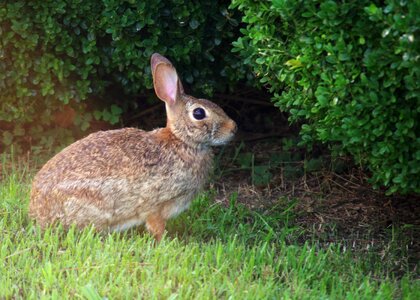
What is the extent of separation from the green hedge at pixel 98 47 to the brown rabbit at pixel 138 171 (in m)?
0.68

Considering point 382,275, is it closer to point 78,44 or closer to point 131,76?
point 131,76

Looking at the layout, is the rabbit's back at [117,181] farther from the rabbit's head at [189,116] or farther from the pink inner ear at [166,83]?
the pink inner ear at [166,83]

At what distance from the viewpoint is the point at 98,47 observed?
22.1ft

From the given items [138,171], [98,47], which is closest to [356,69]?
[138,171]

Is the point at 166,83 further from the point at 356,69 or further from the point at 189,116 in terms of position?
Result: the point at 356,69

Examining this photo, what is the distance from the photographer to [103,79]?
7109 millimetres

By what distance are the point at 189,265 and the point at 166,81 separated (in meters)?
1.50

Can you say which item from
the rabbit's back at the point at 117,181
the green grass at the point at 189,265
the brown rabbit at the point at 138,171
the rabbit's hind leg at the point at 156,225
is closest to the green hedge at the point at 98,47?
the brown rabbit at the point at 138,171

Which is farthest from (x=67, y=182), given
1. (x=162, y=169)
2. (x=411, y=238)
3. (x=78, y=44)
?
(x=411, y=238)

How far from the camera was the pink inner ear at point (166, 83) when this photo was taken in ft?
18.7

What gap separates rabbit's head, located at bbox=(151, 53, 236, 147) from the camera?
5.68m

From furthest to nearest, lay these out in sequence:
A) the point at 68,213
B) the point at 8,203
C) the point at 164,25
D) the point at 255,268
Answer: the point at 164,25, the point at 8,203, the point at 68,213, the point at 255,268

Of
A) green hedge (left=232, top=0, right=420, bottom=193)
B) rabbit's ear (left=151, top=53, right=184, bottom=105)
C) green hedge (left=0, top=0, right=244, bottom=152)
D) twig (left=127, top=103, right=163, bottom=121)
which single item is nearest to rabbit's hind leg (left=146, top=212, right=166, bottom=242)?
rabbit's ear (left=151, top=53, right=184, bottom=105)

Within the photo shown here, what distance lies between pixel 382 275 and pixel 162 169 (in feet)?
5.41
